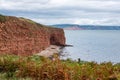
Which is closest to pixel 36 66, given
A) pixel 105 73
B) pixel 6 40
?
pixel 105 73

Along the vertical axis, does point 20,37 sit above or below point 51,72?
below

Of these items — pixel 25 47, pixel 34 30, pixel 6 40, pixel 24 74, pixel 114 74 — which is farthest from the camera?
pixel 34 30

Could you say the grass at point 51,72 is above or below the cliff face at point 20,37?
above

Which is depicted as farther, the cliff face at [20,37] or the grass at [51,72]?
the cliff face at [20,37]

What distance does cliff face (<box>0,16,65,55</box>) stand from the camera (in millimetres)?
95188

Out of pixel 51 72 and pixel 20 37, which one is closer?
pixel 51 72

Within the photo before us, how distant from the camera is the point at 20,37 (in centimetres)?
10494

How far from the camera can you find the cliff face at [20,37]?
95188 millimetres

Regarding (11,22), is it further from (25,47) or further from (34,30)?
(34,30)

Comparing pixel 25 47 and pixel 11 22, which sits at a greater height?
pixel 11 22

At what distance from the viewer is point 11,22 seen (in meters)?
101

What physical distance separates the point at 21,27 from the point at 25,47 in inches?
219

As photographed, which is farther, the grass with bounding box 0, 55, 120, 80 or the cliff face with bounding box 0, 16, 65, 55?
the cliff face with bounding box 0, 16, 65, 55

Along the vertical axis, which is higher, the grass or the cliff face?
the grass
